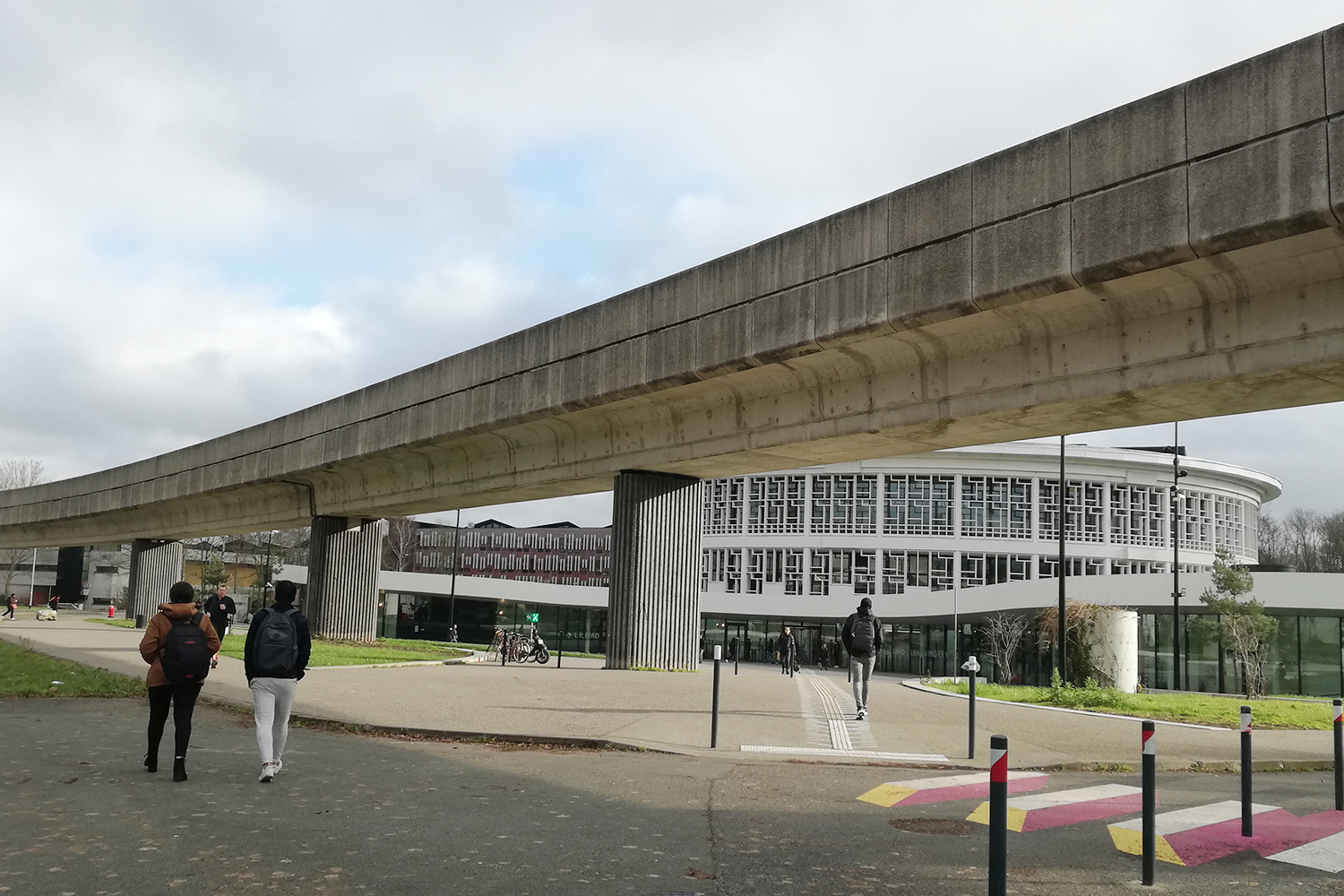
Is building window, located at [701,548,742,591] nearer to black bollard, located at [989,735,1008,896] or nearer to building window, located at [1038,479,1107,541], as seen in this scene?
building window, located at [1038,479,1107,541]

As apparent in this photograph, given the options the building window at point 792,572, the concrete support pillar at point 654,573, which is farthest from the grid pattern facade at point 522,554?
the concrete support pillar at point 654,573

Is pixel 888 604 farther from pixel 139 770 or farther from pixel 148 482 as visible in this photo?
pixel 139 770

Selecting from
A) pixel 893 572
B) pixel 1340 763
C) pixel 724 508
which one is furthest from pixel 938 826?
pixel 724 508

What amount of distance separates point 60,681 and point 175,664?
10.4 m

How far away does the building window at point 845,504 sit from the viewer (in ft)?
233

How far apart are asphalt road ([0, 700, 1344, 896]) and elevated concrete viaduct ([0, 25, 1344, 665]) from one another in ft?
17.8

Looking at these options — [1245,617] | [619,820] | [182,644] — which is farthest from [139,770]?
[1245,617]

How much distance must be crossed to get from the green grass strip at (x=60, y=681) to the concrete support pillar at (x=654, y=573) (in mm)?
9343

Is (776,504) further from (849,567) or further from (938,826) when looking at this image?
(938,826)

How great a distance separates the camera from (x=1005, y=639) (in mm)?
46938

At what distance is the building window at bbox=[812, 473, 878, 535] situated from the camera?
7106 cm

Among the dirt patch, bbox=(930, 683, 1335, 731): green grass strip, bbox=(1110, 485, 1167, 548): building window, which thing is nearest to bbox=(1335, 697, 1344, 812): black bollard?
the dirt patch

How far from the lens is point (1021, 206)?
13.7 m

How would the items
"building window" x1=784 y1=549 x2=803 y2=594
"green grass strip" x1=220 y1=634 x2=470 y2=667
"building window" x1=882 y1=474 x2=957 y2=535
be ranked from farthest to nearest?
"building window" x1=784 y1=549 x2=803 y2=594
"building window" x1=882 y1=474 x2=957 y2=535
"green grass strip" x1=220 y1=634 x2=470 y2=667
